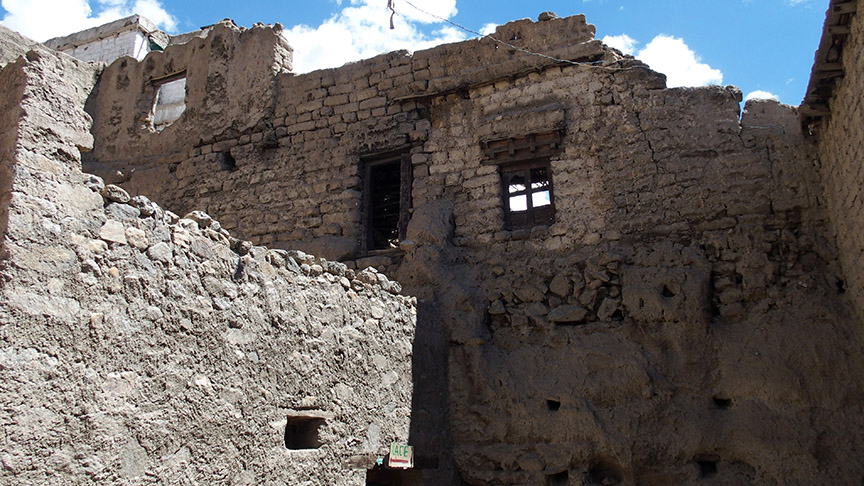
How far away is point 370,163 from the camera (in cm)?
762

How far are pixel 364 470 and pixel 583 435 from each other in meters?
1.76

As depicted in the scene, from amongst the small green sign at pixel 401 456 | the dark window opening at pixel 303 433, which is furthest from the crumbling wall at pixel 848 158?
the dark window opening at pixel 303 433

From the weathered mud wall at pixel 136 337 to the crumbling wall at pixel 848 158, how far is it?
148 inches

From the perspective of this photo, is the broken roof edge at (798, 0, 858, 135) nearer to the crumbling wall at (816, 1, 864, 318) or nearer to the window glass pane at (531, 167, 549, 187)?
the crumbling wall at (816, 1, 864, 318)

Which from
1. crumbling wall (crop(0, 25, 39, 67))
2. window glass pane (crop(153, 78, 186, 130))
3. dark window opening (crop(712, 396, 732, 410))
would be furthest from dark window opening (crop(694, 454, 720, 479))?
window glass pane (crop(153, 78, 186, 130))

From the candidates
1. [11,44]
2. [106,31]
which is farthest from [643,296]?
[106,31]

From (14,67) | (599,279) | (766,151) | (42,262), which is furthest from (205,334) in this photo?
(766,151)

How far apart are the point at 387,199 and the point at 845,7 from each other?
16.0 ft

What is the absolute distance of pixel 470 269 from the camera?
6539mm

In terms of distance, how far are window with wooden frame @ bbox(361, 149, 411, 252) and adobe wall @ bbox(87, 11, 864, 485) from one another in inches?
5.8

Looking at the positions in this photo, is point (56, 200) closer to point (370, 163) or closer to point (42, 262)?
point (42, 262)

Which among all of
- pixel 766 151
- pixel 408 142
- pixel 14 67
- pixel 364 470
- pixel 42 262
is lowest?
pixel 364 470

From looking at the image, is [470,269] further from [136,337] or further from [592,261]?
[136,337]

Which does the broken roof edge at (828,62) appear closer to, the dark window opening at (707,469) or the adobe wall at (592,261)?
the adobe wall at (592,261)
